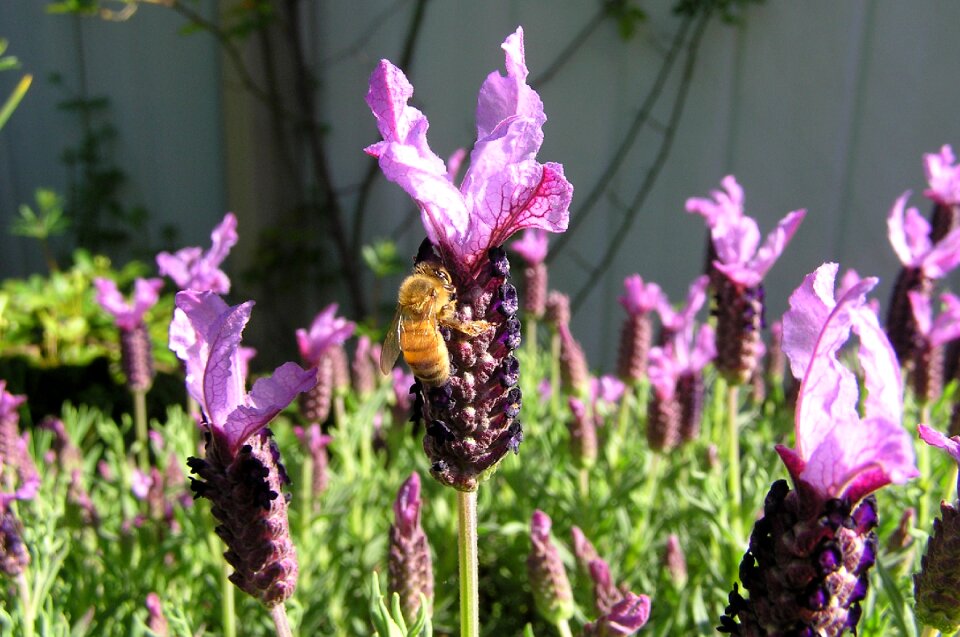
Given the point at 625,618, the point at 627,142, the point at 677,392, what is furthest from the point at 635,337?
the point at 627,142

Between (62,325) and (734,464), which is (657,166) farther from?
(62,325)

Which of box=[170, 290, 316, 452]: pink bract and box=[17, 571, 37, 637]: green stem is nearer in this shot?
box=[170, 290, 316, 452]: pink bract

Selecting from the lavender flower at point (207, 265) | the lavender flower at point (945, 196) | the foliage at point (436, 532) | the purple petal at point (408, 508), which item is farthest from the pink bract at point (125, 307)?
the lavender flower at point (945, 196)

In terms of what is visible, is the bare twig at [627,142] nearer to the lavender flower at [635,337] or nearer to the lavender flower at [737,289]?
the lavender flower at [635,337]

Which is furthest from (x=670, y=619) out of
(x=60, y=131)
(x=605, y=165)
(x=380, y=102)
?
(x=60, y=131)

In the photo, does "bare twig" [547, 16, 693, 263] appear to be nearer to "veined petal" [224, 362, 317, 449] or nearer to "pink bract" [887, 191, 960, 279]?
"pink bract" [887, 191, 960, 279]

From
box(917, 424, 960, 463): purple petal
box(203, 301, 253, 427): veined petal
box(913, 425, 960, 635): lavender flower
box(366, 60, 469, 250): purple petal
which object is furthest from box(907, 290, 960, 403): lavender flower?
box(203, 301, 253, 427): veined petal
